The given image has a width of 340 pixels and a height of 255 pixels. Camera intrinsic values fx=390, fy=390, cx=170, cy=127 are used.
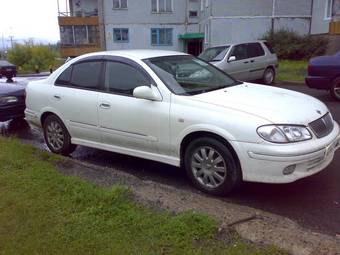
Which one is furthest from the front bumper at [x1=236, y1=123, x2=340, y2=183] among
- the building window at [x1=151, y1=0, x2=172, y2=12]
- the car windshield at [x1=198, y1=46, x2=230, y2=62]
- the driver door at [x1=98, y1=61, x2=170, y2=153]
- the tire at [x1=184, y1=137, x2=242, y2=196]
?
the building window at [x1=151, y1=0, x2=172, y2=12]

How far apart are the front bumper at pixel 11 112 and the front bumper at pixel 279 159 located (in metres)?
5.88

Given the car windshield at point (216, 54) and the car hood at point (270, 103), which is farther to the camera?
the car windshield at point (216, 54)

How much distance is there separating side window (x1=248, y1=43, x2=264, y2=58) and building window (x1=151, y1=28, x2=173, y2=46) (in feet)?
77.4

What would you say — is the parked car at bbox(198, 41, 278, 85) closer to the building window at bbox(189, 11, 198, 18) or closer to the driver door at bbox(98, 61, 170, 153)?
the driver door at bbox(98, 61, 170, 153)

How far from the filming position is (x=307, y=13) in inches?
980

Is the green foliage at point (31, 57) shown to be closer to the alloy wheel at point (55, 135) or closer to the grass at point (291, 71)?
the grass at point (291, 71)

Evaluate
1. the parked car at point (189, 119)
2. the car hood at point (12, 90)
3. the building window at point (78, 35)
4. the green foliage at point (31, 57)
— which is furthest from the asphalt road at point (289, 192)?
the building window at point (78, 35)

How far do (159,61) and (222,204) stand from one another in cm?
218

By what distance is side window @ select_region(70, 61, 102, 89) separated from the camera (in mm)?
5414

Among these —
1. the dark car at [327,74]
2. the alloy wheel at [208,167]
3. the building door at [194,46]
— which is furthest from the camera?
the building door at [194,46]

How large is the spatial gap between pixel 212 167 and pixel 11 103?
5.59 meters

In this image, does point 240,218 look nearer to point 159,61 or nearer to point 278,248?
point 278,248

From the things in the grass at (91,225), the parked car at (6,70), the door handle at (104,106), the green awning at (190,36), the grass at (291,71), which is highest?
the green awning at (190,36)

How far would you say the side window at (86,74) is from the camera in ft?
17.8
